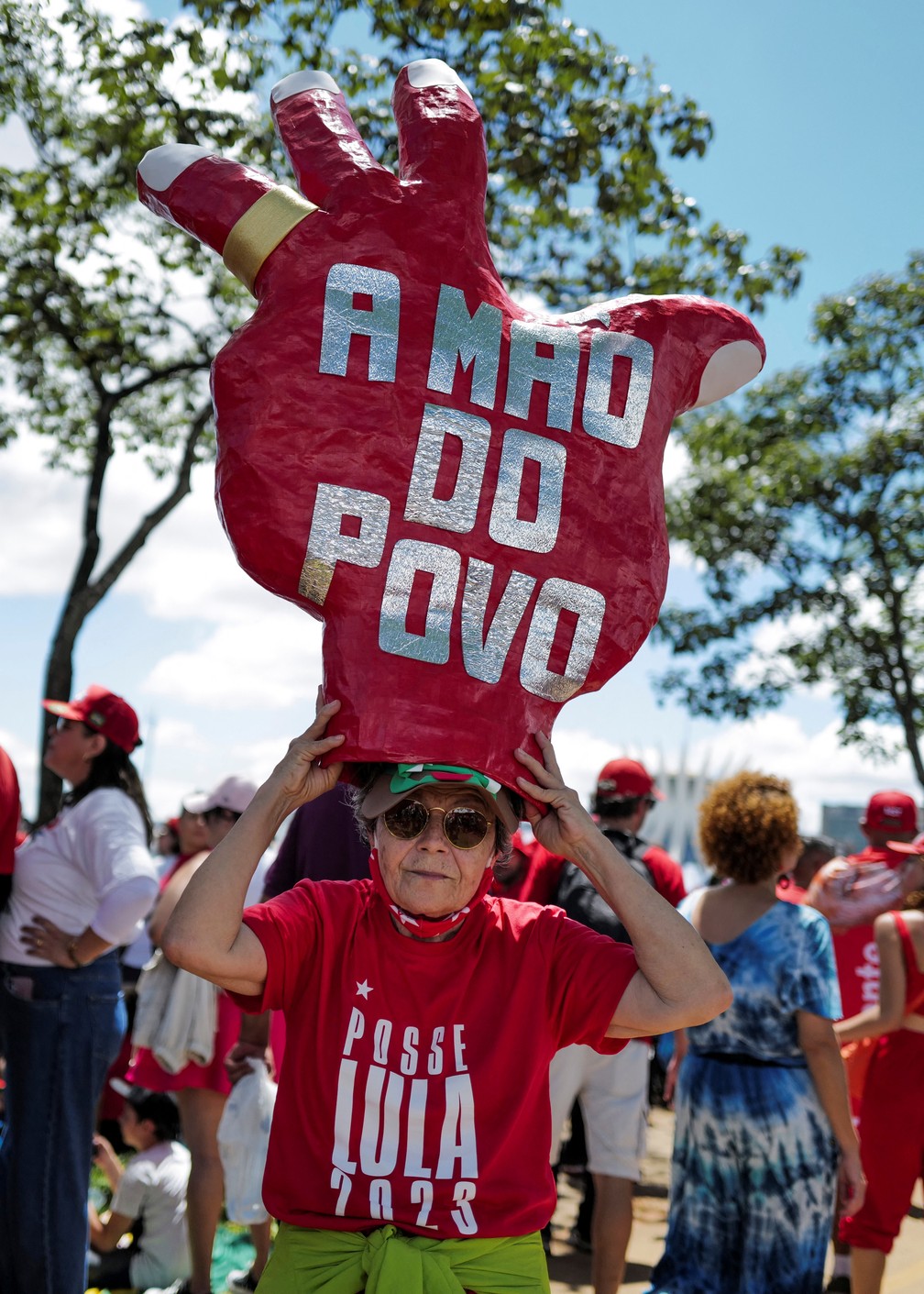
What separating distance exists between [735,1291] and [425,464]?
2598mm

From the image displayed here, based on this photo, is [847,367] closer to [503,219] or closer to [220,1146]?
[503,219]

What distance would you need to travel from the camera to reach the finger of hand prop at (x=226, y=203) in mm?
2186

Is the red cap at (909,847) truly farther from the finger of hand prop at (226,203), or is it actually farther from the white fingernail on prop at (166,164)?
the white fingernail on prop at (166,164)

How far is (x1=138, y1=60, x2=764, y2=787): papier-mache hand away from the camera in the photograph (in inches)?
82.9

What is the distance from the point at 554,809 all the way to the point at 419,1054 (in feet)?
1.53

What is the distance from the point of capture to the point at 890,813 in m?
5.20

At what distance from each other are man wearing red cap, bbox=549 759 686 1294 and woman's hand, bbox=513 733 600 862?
1.77 metres

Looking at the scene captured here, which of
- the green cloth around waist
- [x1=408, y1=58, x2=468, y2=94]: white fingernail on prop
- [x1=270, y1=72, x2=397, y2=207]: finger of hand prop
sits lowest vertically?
the green cloth around waist

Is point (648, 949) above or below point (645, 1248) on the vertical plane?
above

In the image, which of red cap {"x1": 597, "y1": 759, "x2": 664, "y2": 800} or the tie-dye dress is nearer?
the tie-dye dress

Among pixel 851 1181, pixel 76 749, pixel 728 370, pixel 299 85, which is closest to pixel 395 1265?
pixel 728 370

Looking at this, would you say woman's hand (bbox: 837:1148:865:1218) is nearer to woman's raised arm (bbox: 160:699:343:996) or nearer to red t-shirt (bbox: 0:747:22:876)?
woman's raised arm (bbox: 160:699:343:996)

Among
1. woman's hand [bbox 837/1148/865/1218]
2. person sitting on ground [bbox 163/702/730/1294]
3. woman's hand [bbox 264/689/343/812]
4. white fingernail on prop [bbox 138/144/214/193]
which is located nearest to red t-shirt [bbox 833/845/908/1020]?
woman's hand [bbox 837/1148/865/1218]

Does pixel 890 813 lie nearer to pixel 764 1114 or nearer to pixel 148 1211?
pixel 764 1114
